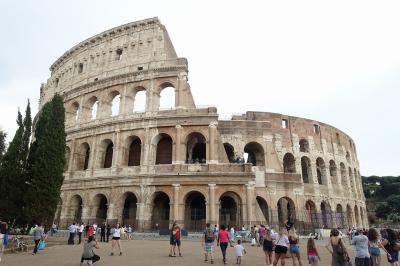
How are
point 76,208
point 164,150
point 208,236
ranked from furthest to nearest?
1. point 76,208
2. point 164,150
3. point 208,236

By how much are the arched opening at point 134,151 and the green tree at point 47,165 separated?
688 centimetres

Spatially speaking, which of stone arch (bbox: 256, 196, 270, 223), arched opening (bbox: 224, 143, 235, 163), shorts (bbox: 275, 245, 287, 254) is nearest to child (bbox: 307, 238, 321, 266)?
shorts (bbox: 275, 245, 287, 254)

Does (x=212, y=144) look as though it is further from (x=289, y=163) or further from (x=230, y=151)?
(x=289, y=163)

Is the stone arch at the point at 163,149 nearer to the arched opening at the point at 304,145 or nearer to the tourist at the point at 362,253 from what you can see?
the arched opening at the point at 304,145

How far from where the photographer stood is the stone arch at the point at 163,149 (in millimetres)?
23814

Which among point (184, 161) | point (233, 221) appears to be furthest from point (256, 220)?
point (184, 161)

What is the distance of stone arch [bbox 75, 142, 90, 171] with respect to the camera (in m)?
25.8

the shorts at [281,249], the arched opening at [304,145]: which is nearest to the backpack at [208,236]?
the shorts at [281,249]

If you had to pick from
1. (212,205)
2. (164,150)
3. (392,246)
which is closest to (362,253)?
(392,246)

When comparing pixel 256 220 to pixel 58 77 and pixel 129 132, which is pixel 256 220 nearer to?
pixel 129 132

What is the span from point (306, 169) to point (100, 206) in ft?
66.0

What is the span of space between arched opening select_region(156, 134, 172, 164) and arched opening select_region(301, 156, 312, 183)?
14.0 m

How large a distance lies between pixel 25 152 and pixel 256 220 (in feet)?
51.5

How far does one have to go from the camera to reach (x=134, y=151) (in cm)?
2500
